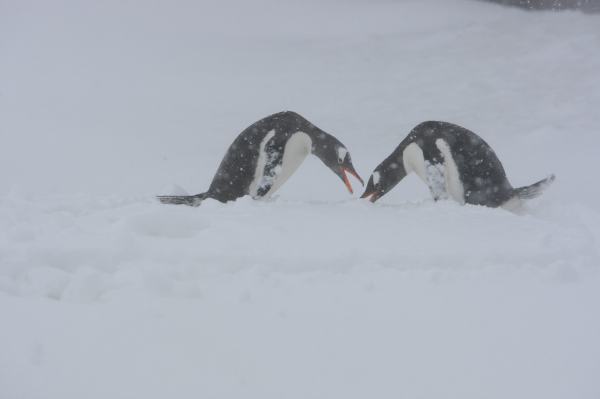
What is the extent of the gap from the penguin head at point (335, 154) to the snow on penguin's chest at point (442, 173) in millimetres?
385

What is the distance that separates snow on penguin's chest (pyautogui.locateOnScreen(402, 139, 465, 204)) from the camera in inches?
159

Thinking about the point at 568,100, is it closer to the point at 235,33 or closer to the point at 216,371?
the point at 235,33

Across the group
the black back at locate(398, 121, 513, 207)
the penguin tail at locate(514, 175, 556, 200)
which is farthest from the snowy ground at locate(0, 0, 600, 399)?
the black back at locate(398, 121, 513, 207)

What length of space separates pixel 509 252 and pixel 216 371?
4.78ft

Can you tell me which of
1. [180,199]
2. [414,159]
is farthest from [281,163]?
[414,159]

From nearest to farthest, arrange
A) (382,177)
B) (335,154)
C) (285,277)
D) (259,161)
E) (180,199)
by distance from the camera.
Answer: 1. (285,277)
2. (180,199)
3. (259,161)
4. (335,154)
5. (382,177)

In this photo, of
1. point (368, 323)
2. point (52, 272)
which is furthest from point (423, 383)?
point (52, 272)

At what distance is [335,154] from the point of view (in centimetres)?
422

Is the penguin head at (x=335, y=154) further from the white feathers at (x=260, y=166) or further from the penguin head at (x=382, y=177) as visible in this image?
the white feathers at (x=260, y=166)

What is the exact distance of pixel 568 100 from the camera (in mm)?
7723

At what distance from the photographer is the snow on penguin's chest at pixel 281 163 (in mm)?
4098

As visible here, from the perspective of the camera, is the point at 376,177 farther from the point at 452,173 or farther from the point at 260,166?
the point at 260,166

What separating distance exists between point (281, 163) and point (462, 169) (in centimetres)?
108

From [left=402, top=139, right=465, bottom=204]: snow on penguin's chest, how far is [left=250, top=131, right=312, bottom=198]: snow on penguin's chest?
0.69 metres
